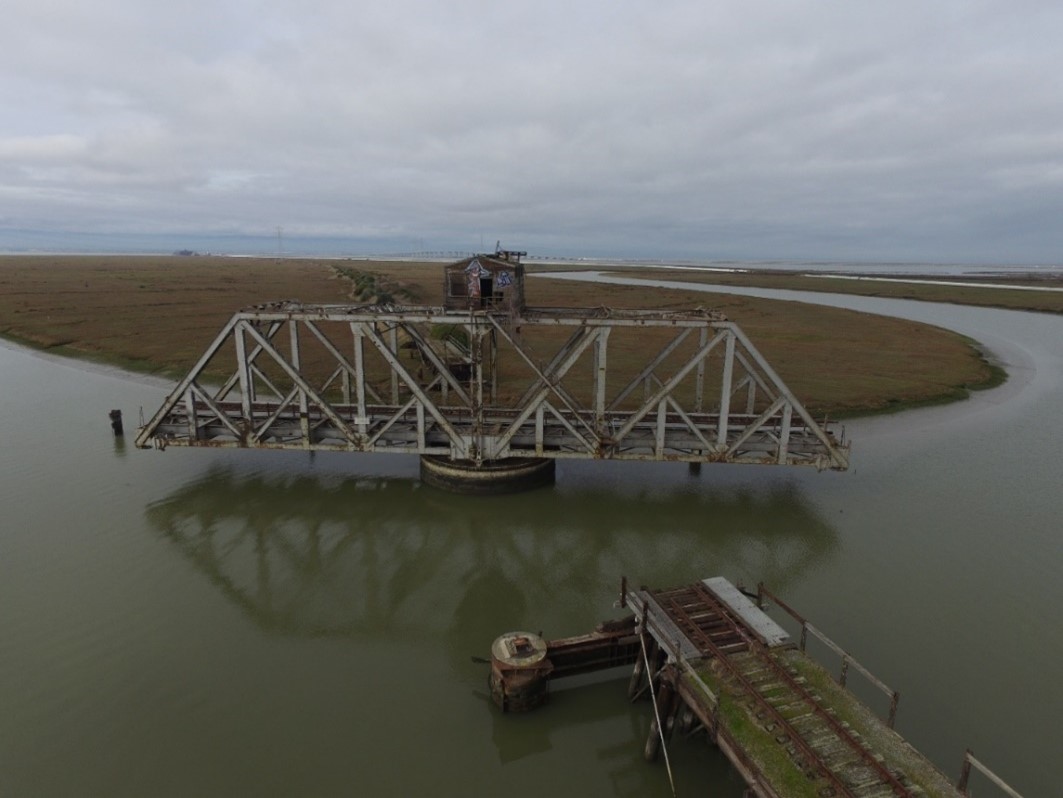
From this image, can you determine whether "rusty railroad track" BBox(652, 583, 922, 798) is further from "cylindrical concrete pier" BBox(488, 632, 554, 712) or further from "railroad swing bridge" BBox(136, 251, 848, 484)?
"railroad swing bridge" BBox(136, 251, 848, 484)

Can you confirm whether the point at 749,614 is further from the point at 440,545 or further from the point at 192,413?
the point at 192,413

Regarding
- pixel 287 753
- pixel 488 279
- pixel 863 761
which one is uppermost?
pixel 488 279

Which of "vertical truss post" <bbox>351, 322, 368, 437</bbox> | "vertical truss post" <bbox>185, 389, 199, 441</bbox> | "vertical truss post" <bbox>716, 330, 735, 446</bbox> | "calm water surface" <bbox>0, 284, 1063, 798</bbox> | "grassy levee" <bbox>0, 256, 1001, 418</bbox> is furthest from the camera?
"grassy levee" <bbox>0, 256, 1001, 418</bbox>

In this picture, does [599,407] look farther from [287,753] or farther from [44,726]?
[44,726]

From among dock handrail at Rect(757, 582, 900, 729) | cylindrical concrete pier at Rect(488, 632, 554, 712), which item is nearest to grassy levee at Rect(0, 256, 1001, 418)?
dock handrail at Rect(757, 582, 900, 729)

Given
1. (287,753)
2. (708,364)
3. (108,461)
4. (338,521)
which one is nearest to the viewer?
(287,753)

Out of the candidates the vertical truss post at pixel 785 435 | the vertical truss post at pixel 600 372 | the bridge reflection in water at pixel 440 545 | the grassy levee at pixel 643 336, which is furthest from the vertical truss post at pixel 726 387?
the grassy levee at pixel 643 336

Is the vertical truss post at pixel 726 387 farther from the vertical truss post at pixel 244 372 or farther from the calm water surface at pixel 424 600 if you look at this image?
the vertical truss post at pixel 244 372

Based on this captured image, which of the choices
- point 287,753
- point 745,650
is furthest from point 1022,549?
point 287,753
